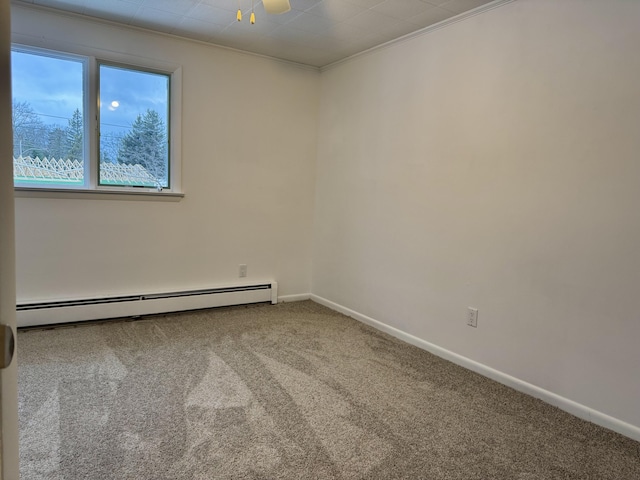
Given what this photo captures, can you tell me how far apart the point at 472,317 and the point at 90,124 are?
3268 millimetres

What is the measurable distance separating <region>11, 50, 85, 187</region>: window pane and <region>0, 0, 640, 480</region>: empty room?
16 mm

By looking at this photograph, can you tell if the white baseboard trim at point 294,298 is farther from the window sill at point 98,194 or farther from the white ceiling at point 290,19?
the white ceiling at point 290,19

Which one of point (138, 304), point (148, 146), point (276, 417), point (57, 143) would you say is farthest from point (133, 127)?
point (276, 417)

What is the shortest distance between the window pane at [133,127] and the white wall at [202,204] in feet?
0.64

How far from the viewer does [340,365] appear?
276cm

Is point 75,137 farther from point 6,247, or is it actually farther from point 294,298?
point 6,247

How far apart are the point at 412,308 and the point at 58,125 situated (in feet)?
10.3

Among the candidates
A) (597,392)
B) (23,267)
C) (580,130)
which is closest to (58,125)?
(23,267)

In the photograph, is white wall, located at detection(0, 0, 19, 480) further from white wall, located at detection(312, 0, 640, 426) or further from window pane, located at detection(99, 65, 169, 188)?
window pane, located at detection(99, 65, 169, 188)

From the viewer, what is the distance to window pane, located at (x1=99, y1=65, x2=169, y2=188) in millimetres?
3404

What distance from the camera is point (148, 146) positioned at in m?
3.62

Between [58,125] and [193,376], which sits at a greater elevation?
[58,125]

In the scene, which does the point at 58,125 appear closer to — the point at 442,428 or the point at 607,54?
the point at 442,428

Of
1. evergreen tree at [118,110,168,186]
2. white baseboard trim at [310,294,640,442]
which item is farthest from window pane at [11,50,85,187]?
white baseboard trim at [310,294,640,442]
